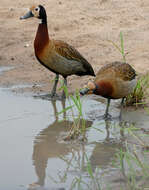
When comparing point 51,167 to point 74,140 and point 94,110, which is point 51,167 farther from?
point 94,110

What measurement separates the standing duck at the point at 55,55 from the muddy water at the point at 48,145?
471 mm

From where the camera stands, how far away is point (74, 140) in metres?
5.95

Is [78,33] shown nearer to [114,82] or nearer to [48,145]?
[114,82]

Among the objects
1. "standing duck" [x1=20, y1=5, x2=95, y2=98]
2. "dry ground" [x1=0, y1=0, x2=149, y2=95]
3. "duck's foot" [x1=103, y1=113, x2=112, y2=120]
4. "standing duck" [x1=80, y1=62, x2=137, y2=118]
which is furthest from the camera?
"dry ground" [x1=0, y1=0, x2=149, y2=95]

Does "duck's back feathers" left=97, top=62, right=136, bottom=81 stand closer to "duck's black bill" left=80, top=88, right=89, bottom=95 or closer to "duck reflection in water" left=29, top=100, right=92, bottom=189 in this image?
"duck's black bill" left=80, top=88, right=89, bottom=95

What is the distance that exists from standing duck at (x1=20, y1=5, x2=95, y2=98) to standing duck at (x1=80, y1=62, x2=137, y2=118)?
115cm

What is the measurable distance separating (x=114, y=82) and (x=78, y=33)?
4487mm

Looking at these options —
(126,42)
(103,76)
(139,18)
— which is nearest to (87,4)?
(139,18)

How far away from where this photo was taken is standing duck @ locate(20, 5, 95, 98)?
7.51 meters

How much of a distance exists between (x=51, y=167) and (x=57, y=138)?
903mm

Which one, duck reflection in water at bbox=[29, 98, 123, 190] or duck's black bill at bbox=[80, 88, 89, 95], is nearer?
duck reflection in water at bbox=[29, 98, 123, 190]

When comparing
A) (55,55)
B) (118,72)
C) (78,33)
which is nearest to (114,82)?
(118,72)

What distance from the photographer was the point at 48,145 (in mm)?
5887

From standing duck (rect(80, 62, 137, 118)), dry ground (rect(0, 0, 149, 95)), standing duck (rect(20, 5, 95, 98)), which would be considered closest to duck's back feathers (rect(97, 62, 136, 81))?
standing duck (rect(80, 62, 137, 118))
